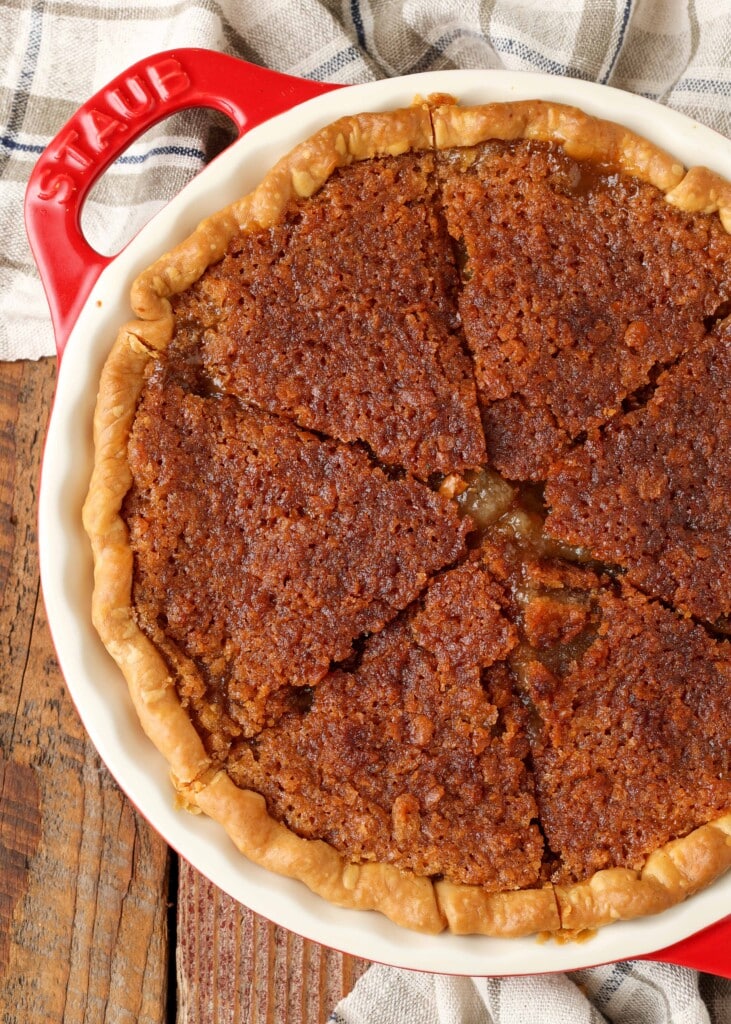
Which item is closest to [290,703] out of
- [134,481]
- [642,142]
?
[134,481]

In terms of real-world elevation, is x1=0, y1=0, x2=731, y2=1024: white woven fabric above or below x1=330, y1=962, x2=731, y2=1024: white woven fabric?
above

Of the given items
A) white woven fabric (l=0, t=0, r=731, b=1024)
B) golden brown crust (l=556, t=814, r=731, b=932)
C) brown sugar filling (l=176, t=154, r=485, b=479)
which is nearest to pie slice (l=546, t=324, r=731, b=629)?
brown sugar filling (l=176, t=154, r=485, b=479)

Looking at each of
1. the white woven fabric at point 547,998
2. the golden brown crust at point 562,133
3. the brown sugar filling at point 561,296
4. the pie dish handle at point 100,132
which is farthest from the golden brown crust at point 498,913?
the golden brown crust at point 562,133

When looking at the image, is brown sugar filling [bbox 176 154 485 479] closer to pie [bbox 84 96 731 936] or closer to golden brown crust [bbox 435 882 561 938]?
pie [bbox 84 96 731 936]

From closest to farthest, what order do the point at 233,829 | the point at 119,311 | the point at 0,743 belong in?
the point at 233,829
the point at 119,311
the point at 0,743

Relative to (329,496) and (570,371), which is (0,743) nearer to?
(329,496)

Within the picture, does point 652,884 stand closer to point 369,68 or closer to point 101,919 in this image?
point 101,919
